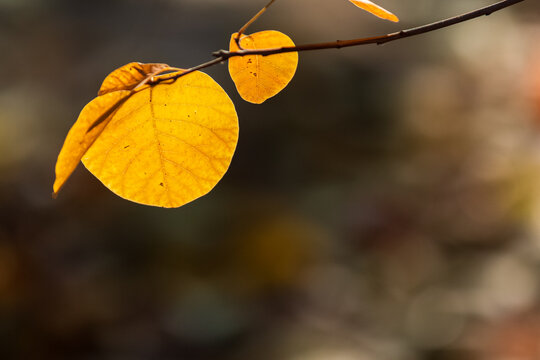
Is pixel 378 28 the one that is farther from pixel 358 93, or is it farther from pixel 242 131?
pixel 242 131

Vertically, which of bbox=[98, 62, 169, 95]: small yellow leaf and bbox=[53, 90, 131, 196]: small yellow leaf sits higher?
bbox=[98, 62, 169, 95]: small yellow leaf

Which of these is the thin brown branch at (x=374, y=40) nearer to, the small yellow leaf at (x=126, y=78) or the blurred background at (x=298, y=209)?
the small yellow leaf at (x=126, y=78)

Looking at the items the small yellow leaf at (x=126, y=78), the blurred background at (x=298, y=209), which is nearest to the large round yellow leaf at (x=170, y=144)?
the small yellow leaf at (x=126, y=78)

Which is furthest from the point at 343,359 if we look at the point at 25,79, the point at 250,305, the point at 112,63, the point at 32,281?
the point at 25,79

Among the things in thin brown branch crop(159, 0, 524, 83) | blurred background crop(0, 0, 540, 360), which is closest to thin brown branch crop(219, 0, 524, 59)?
thin brown branch crop(159, 0, 524, 83)

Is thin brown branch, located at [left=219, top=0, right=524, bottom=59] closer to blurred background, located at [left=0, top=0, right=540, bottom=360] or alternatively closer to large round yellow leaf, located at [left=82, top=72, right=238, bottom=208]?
large round yellow leaf, located at [left=82, top=72, right=238, bottom=208]

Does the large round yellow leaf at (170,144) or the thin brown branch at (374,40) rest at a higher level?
the thin brown branch at (374,40)
